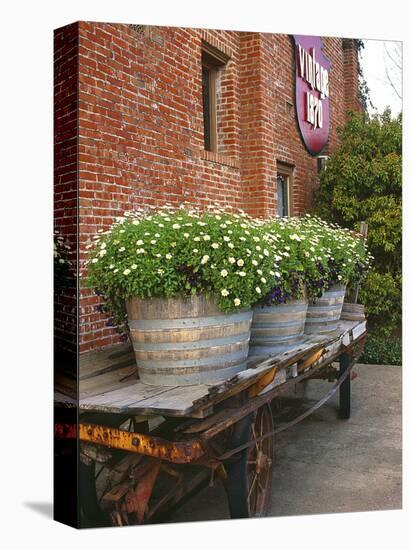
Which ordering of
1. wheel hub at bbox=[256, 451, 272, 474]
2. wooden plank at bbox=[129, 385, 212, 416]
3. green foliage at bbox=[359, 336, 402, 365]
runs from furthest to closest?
green foliage at bbox=[359, 336, 402, 365]
wheel hub at bbox=[256, 451, 272, 474]
wooden plank at bbox=[129, 385, 212, 416]

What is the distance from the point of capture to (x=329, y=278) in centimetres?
465

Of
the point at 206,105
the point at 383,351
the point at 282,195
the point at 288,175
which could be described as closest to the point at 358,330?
the point at 383,351

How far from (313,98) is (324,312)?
1.56 meters

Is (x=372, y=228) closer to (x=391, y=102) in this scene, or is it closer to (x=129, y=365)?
(x=391, y=102)

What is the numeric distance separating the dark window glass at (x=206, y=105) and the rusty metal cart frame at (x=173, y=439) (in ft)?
4.91

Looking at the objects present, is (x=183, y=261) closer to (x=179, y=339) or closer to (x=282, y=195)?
(x=179, y=339)

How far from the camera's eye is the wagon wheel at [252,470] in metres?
3.64

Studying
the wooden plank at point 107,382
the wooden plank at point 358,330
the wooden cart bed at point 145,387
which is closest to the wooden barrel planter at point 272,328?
the wooden cart bed at point 145,387

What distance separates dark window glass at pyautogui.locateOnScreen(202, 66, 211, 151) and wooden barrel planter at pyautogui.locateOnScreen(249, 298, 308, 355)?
3.88ft

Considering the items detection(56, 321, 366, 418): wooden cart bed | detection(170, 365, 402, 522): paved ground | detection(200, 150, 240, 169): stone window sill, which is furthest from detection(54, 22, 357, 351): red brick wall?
detection(170, 365, 402, 522): paved ground

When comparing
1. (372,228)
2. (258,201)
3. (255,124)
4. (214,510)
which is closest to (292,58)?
(255,124)

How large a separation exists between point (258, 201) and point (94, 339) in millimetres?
1626

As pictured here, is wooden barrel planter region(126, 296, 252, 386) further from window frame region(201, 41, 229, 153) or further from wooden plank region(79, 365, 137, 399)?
window frame region(201, 41, 229, 153)

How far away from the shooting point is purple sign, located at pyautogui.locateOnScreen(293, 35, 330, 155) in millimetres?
4797
